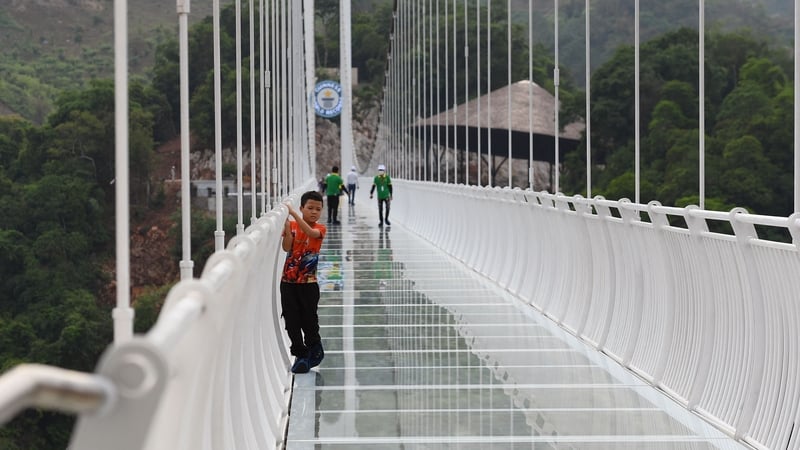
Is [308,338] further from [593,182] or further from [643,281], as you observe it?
[593,182]

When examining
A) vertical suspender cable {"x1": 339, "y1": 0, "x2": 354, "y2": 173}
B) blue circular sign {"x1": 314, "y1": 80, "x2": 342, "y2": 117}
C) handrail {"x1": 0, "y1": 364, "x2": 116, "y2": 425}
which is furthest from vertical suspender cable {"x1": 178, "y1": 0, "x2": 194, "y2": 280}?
blue circular sign {"x1": 314, "y1": 80, "x2": 342, "y2": 117}

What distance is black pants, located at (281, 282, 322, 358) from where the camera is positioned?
7.61 m

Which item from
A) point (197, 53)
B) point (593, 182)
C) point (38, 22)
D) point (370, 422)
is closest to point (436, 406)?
point (370, 422)

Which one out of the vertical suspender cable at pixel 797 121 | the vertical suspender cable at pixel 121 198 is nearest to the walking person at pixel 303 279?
the vertical suspender cable at pixel 797 121

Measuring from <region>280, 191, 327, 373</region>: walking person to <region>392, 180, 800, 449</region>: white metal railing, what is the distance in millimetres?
1874

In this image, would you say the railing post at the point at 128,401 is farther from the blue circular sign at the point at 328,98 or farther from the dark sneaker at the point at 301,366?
the blue circular sign at the point at 328,98

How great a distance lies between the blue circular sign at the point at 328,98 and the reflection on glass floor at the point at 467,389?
8001cm

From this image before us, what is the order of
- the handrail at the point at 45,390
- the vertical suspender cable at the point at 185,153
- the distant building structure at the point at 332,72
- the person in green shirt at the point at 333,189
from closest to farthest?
the handrail at the point at 45,390, the vertical suspender cable at the point at 185,153, the person in green shirt at the point at 333,189, the distant building structure at the point at 332,72

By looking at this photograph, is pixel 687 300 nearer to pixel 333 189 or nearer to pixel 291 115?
pixel 291 115

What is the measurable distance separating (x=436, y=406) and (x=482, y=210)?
9.35m

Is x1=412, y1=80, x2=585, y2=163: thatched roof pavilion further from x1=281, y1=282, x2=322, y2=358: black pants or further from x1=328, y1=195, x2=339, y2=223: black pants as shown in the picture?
x1=281, y1=282, x2=322, y2=358: black pants

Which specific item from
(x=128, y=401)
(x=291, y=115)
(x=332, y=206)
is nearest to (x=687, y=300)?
(x=128, y=401)

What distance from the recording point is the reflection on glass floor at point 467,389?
5918mm

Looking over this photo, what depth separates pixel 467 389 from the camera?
7383 mm
